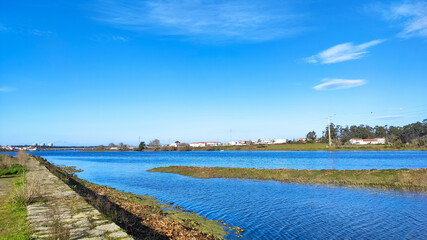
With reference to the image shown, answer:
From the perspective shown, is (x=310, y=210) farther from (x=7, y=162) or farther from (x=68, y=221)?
(x=7, y=162)

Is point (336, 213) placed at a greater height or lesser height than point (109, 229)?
lesser

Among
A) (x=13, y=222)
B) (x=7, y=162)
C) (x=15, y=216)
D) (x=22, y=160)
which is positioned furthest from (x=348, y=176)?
(x=22, y=160)

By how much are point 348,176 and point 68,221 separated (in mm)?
26207

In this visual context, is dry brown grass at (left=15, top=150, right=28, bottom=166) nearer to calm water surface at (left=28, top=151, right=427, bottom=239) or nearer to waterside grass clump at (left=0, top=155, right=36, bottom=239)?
calm water surface at (left=28, top=151, right=427, bottom=239)

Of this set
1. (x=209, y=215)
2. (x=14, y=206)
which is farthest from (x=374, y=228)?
(x=14, y=206)

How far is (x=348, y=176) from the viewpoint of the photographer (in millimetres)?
27203

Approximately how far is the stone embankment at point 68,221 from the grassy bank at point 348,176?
22.4m

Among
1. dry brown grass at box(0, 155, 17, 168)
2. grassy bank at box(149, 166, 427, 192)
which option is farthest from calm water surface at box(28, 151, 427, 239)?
dry brown grass at box(0, 155, 17, 168)

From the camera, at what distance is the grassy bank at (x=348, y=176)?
23.5 meters

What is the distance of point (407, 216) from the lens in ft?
47.1

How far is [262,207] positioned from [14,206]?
1259 cm

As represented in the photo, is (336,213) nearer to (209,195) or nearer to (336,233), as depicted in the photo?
(336,233)

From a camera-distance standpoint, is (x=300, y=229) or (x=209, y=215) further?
(x=209, y=215)

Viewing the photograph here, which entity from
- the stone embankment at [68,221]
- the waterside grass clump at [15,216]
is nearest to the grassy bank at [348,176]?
the stone embankment at [68,221]
